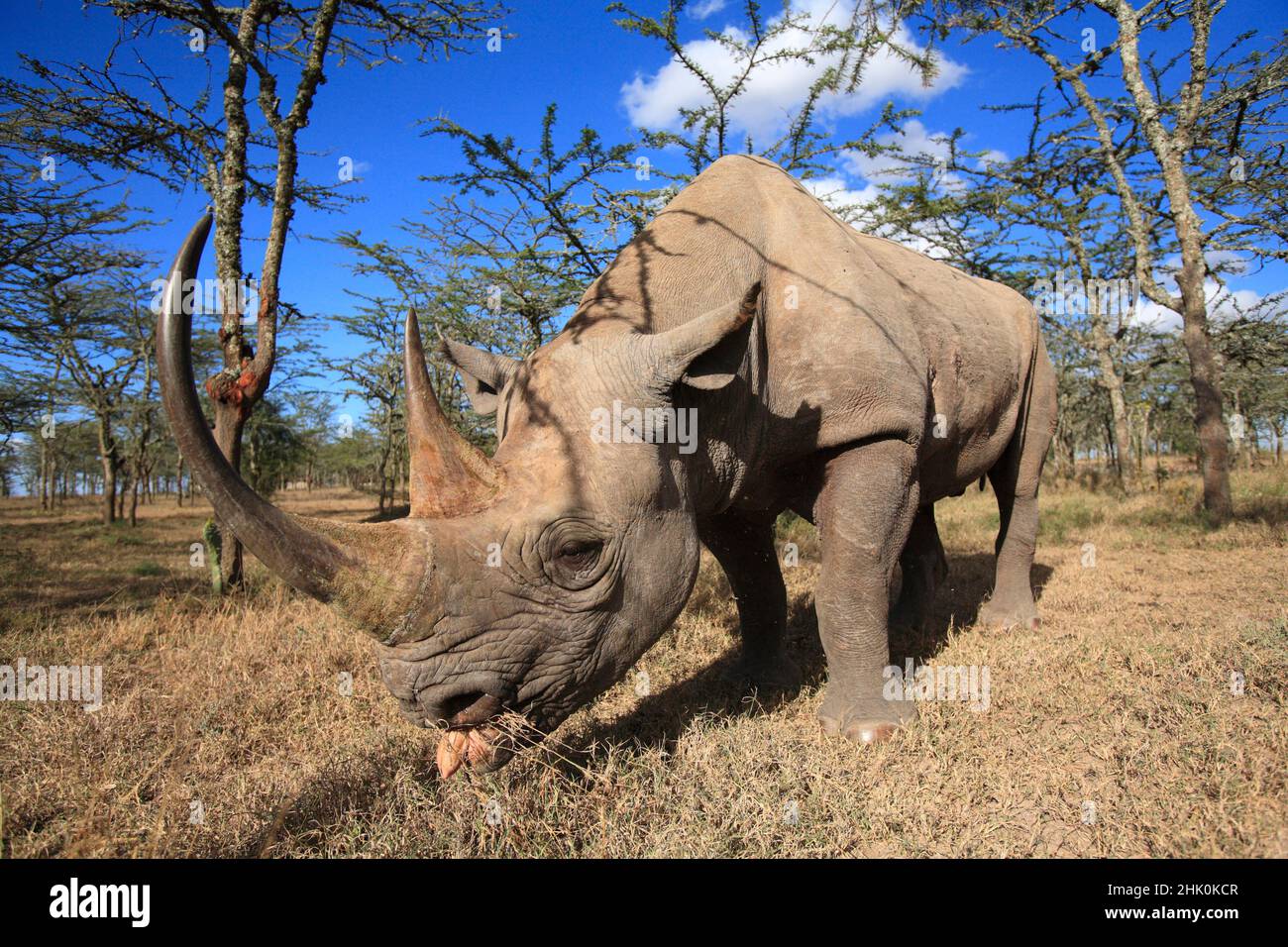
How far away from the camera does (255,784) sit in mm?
2922

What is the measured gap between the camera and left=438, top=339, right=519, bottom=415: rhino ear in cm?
354

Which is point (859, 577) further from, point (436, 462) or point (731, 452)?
point (436, 462)

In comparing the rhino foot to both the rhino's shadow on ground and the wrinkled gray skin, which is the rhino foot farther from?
the rhino's shadow on ground

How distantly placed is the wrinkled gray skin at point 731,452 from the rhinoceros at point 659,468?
0.01 meters

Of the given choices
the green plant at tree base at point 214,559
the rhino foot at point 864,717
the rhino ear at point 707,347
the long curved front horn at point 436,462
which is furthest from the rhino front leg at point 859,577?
the green plant at tree base at point 214,559

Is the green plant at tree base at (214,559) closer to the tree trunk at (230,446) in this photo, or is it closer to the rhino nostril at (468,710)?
the tree trunk at (230,446)

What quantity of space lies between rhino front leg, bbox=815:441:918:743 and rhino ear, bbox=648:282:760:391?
1098 mm

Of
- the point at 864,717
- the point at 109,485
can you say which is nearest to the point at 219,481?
the point at 864,717

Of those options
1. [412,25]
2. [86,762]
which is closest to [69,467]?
[412,25]

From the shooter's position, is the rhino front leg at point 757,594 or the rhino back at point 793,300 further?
the rhino front leg at point 757,594

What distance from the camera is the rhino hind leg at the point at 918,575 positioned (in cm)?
603

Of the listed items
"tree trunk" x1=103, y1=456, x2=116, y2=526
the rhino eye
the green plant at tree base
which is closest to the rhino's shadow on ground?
the rhino eye

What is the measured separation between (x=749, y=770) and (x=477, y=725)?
1.12 meters

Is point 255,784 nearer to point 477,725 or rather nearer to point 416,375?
point 477,725
